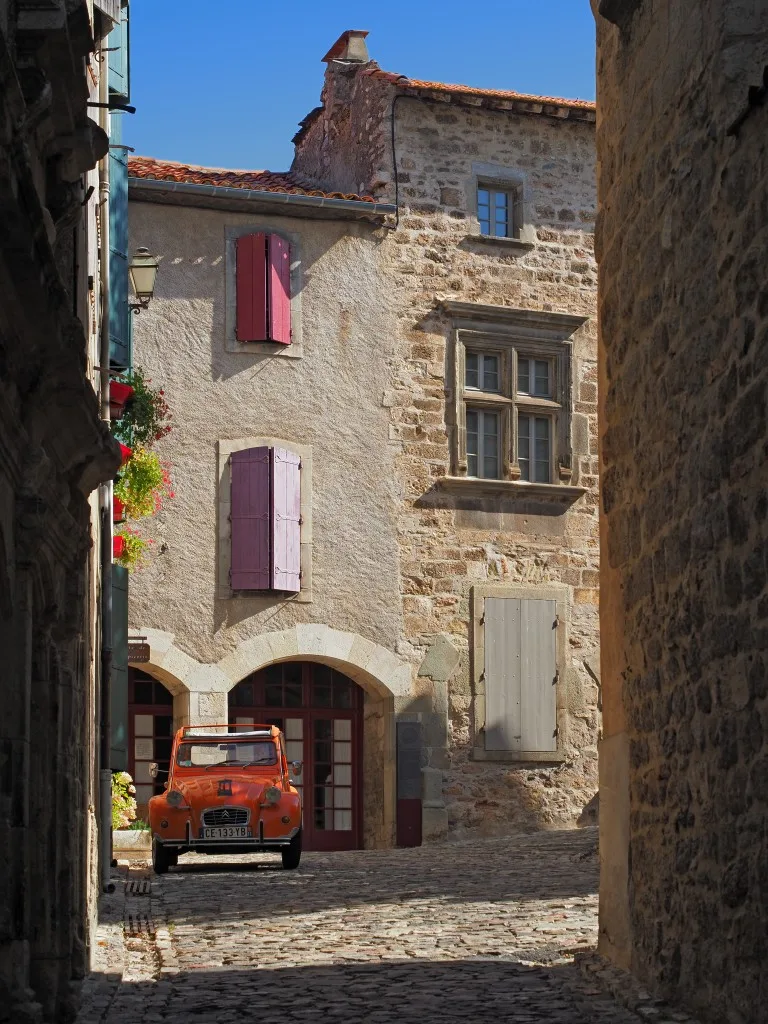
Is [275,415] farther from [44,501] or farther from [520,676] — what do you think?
[44,501]

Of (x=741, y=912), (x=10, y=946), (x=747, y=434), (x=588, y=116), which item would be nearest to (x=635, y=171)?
(x=747, y=434)

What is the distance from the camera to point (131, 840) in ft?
59.9

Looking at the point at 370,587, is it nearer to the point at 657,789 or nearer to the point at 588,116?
the point at 588,116

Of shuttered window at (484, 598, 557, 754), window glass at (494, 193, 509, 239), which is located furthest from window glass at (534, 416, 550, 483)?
window glass at (494, 193, 509, 239)

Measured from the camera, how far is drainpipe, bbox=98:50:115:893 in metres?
13.7

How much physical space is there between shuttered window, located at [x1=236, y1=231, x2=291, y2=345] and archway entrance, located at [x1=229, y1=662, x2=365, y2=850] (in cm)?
392

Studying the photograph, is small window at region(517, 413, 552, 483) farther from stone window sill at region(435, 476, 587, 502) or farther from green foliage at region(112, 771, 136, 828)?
green foliage at region(112, 771, 136, 828)

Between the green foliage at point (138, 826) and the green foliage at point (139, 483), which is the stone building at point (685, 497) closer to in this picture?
the green foliage at point (138, 826)

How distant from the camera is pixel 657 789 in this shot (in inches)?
323

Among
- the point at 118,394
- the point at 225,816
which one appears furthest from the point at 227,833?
the point at 118,394

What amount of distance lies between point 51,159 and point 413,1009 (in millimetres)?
4065

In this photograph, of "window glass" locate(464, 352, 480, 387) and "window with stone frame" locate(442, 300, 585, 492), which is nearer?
"window with stone frame" locate(442, 300, 585, 492)

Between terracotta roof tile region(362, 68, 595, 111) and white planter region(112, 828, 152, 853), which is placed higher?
terracotta roof tile region(362, 68, 595, 111)

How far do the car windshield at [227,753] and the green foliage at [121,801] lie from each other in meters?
0.87
